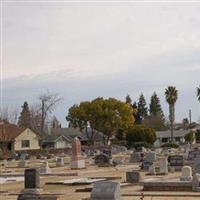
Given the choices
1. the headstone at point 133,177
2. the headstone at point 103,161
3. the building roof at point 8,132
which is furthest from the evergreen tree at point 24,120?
the headstone at point 133,177

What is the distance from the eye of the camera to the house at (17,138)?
297ft

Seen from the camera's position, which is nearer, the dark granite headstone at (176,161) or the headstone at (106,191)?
the headstone at (106,191)

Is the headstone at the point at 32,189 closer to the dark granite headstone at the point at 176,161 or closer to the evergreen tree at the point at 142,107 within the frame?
the dark granite headstone at the point at 176,161

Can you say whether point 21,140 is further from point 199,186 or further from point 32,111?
point 199,186

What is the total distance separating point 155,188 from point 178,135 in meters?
111

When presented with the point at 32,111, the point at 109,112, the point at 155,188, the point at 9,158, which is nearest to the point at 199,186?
the point at 155,188

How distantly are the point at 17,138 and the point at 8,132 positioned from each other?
9.25 feet

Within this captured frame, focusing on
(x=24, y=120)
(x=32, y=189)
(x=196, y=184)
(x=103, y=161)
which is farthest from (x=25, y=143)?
(x=32, y=189)

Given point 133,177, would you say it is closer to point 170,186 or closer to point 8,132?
point 170,186

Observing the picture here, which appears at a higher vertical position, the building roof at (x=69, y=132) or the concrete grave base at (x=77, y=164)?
the building roof at (x=69, y=132)

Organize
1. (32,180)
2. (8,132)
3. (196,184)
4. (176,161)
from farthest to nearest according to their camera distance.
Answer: (8,132) < (176,161) < (196,184) < (32,180)

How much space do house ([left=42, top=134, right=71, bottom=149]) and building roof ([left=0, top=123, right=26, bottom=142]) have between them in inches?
525

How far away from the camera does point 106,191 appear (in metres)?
17.3

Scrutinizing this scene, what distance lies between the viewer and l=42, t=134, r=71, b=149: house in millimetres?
108375
